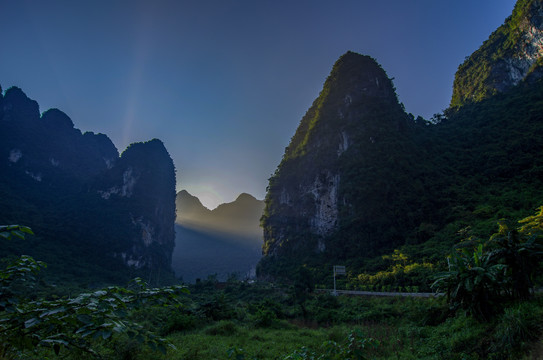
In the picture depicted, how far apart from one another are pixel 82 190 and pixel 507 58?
12014 centimetres

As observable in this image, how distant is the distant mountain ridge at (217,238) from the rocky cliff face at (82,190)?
2164cm

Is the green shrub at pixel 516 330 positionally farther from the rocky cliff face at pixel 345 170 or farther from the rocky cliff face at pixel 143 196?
the rocky cliff face at pixel 143 196

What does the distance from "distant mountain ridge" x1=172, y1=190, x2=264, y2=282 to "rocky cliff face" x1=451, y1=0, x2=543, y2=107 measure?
7625 centimetres

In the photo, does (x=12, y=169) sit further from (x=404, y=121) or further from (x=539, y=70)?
(x=539, y=70)

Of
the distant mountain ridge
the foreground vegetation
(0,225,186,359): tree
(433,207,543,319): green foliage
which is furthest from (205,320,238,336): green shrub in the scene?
the distant mountain ridge

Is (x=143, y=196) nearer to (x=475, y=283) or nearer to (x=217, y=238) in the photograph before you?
(x=217, y=238)

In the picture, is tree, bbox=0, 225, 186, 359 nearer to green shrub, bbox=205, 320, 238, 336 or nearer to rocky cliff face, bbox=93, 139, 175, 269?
green shrub, bbox=205, 320, 238, 336

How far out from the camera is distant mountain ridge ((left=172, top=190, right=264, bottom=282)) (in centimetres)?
11112

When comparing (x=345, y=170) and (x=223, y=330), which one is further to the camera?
(x=345, y=170)

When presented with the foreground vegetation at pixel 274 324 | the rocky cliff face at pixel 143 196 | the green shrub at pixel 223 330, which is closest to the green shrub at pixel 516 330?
the foreground vegetation at pixel 274 324

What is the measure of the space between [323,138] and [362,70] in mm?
18335

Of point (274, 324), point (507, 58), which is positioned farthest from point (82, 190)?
point (507, 58)

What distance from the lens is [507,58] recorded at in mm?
54219

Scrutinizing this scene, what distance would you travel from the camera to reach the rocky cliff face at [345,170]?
4072 centimetres
